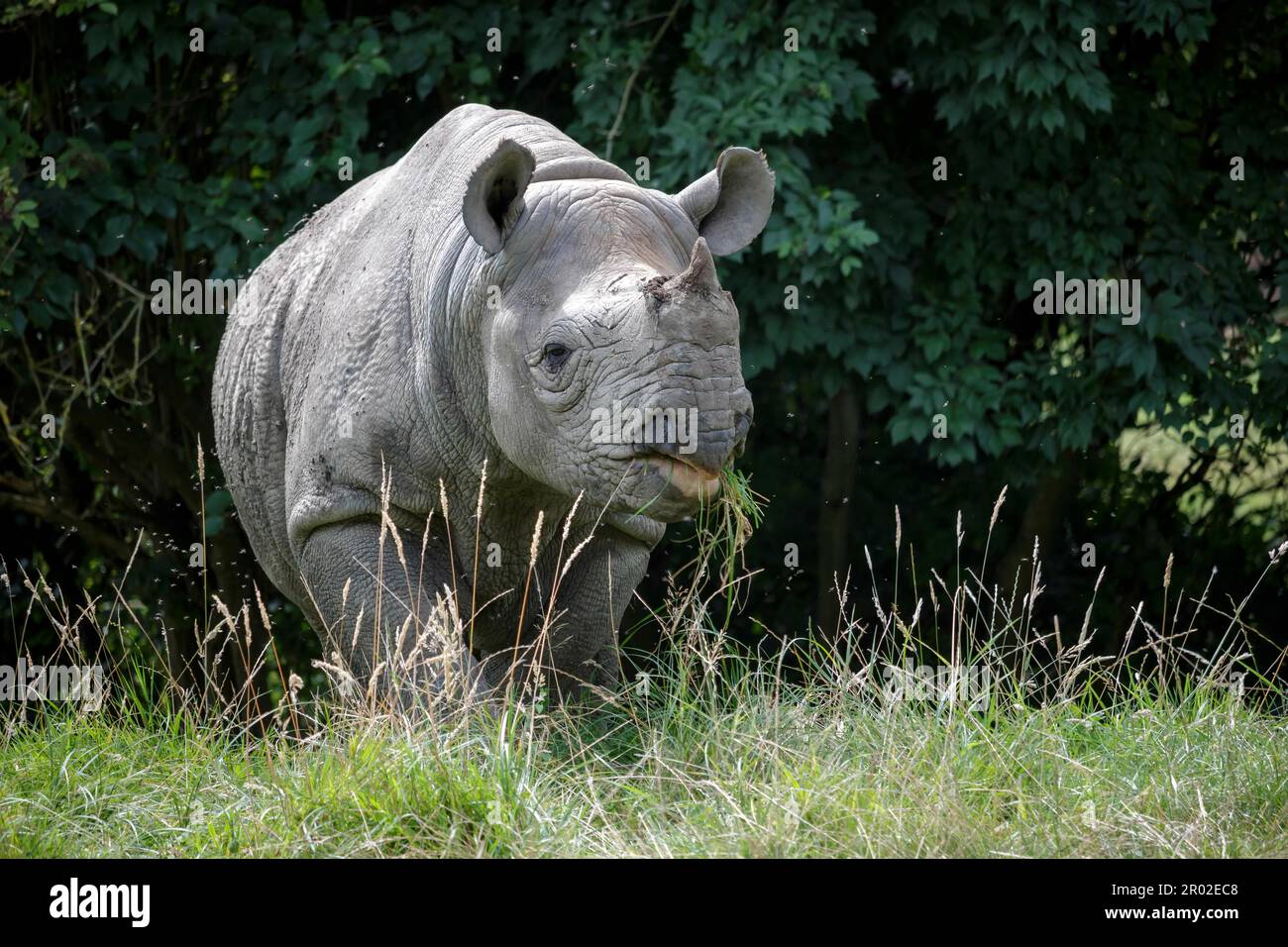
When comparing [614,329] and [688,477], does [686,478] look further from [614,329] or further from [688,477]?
[614,329]

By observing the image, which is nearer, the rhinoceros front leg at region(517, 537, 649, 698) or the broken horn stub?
the broken horn stub

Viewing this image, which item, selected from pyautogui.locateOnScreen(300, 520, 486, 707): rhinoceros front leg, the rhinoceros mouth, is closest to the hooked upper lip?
the rhinoceros mouth

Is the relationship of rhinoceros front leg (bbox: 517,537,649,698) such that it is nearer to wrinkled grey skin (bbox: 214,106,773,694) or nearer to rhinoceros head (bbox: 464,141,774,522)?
wrinkled grey skin (bbox: 214,106,773,694)

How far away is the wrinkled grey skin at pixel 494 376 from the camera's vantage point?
4.52 metres

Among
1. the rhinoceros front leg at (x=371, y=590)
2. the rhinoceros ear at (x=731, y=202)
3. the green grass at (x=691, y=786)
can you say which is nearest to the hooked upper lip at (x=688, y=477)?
the green grass at (x=691, y=786)

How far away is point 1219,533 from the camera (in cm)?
1007

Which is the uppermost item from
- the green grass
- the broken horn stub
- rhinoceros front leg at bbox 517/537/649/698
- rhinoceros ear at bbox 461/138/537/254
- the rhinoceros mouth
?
rhinoceros ear at bbox 461/138/537/254

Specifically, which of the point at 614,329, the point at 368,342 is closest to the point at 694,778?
the point at 614,329

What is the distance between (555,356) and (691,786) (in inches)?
46.2

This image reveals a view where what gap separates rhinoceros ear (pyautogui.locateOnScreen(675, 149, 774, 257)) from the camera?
5.44 meters

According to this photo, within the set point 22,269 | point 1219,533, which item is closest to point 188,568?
point 22,269

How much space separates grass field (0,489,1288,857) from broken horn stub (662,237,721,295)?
0.78 m

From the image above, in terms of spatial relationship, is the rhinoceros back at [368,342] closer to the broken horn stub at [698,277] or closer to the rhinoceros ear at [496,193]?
the rhinoceros ear at [496,193]

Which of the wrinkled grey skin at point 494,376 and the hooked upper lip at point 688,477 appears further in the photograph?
the wrinkled grey skin at point 494,376
